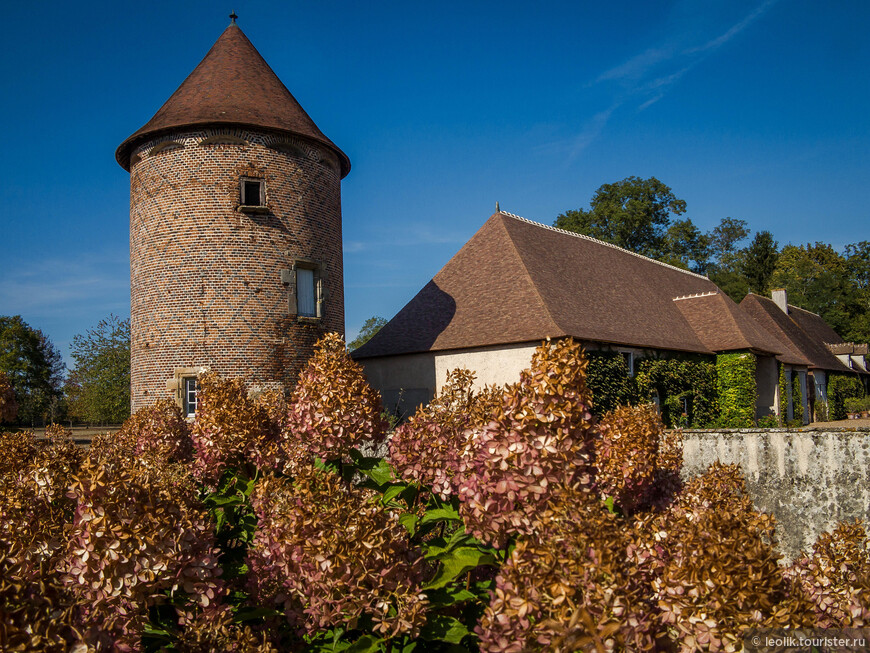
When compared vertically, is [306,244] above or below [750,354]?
above

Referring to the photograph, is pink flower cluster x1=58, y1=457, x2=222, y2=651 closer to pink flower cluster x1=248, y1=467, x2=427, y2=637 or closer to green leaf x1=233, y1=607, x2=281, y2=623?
green leaf x1=233, y1=607, x2=281, y2=623

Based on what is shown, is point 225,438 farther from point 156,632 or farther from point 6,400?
point 6,400

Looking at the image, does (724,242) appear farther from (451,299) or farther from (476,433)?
(476,433)

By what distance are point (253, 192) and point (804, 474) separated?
1500cm

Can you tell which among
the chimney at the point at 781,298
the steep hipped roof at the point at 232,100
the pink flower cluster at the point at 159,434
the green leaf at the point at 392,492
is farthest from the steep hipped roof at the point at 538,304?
the chimney at the point at 781,298

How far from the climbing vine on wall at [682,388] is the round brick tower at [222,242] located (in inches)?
431

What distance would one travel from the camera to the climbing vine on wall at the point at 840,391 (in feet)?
124

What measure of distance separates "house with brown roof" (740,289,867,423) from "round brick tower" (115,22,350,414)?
23901mm

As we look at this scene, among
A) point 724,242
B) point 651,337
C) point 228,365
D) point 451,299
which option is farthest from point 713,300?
point 724,242

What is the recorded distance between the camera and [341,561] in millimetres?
2986

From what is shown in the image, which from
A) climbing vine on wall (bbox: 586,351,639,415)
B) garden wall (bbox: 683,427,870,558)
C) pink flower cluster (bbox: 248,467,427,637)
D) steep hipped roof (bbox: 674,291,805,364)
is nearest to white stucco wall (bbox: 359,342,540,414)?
climbing vine on wall (bbox: 586,351,639,415)

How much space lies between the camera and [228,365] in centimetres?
1739

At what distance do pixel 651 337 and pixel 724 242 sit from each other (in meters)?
58.8

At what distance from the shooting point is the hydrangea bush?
239cm
